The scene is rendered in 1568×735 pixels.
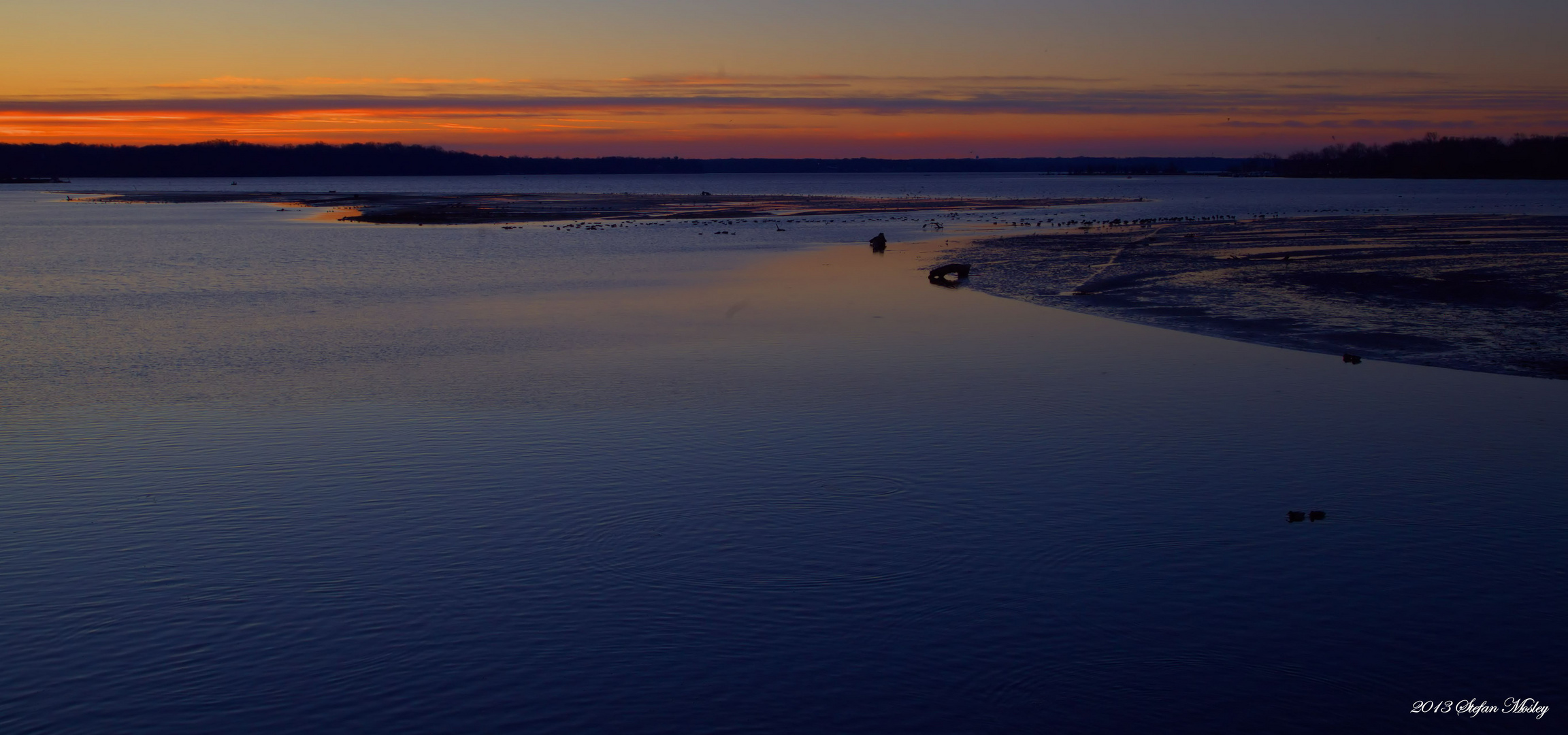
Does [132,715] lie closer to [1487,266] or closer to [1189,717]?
[1189,717]

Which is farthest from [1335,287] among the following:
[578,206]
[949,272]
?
[578,206]

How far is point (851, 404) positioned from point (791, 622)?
6930 millimetres

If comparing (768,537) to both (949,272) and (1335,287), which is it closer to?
(949,272)

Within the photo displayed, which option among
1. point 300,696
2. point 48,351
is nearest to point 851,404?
point 300,696

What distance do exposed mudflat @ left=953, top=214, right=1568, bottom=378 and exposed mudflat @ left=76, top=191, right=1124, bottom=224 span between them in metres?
33.2

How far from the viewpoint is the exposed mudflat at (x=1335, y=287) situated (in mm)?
19938

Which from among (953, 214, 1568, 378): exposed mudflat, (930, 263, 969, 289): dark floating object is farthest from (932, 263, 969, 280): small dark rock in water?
(953, 214, 1568, 378): exposed mudflat

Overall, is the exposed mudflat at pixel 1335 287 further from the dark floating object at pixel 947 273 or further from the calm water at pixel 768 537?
the calm water at pixel 768 537

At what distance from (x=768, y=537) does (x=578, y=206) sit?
85.2 meters

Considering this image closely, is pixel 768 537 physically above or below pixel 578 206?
below

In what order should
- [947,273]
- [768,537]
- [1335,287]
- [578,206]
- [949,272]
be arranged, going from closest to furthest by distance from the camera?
[768,537] < [1335,287] < [949,272] < [947,273] < [578,206]

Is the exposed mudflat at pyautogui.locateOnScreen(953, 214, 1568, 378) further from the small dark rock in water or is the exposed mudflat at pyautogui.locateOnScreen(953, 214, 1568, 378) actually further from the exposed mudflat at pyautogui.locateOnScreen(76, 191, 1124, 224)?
the exposed mudflat at pyautogui.locateOnScreen(76, 191, 1124, 224)

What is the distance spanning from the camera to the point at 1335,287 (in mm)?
28031

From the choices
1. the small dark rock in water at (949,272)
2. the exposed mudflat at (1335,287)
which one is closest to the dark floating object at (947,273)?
the small dark rock in water at (949,272)
